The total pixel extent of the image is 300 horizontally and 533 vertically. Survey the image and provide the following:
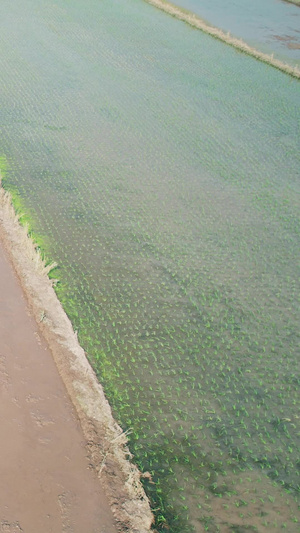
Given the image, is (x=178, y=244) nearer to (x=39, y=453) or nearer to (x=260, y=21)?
(x=39, y=453)

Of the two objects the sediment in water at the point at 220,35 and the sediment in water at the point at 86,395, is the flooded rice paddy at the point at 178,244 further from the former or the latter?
the sediment in water at the point at 220,35

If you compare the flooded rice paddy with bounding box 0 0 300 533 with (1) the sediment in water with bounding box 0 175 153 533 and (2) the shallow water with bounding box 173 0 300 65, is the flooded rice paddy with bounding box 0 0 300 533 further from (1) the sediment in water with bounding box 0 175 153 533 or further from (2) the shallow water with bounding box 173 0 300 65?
(2) the shallow water with bounding box 173 0 300 65

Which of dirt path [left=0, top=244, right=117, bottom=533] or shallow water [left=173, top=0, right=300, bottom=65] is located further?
shallow water [left=173, top=0, right=300, bottom=65]

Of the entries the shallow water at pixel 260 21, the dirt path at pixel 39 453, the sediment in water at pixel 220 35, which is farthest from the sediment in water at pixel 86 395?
the shallow water at pixel 260 21

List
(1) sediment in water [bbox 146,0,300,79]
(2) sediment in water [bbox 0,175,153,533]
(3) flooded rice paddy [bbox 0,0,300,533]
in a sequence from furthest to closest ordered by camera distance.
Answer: (1) sediment in water [bbox 146,0,300,79] → (3) flooded rice paddy [bbox 0,0,300,533] → (2) sediment in water [bbox 0,175,153,533]

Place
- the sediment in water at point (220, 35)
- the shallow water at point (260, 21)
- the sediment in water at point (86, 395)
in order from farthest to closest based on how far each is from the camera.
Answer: the shallow water at point (260, 21) → the sediment in water at point (220, 35) → the sediment in water at point (86, 395)

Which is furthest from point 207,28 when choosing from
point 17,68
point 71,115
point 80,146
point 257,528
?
point 257,528

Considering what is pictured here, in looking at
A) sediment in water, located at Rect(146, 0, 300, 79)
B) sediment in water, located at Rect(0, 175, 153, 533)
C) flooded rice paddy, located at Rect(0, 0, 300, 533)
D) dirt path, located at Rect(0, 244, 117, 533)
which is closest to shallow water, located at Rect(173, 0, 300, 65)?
sediment in water, located at Rect(146, 0, 300, 79)

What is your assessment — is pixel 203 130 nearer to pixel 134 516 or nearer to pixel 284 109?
pixel 284 109
